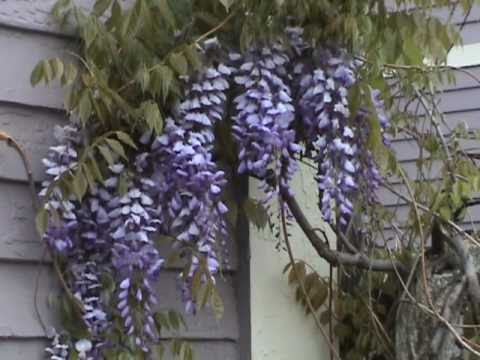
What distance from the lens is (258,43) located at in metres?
2.14

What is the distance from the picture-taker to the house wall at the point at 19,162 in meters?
1.97

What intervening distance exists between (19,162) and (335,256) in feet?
2.87

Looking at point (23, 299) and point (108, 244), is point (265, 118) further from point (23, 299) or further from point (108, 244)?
point (23, 299)

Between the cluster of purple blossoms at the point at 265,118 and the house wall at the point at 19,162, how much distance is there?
1.34ft

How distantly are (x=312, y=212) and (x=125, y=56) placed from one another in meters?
0.83

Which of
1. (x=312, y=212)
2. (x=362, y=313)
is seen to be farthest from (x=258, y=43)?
(x=362, y=313)

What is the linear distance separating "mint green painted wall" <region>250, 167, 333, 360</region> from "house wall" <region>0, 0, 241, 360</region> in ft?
1.98

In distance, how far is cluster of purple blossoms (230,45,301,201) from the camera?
2068 mm

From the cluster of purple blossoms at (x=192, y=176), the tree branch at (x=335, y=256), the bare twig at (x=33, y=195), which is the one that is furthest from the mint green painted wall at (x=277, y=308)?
the bare twig at (x=33, y=195)

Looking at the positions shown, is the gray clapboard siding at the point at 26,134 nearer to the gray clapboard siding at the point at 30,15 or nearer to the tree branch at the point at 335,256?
the gray clapboard siding at the point at 30,15

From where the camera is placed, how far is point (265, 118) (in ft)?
6.77

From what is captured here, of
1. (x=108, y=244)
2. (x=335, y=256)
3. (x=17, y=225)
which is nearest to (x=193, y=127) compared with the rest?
(x=108, y=244)

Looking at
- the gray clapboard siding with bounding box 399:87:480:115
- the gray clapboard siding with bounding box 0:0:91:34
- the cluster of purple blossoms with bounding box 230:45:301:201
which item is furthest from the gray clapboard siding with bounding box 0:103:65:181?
the gray clapboard siding with bounding box 399:87:480:115

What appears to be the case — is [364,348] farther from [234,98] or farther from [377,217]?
[234,98]
